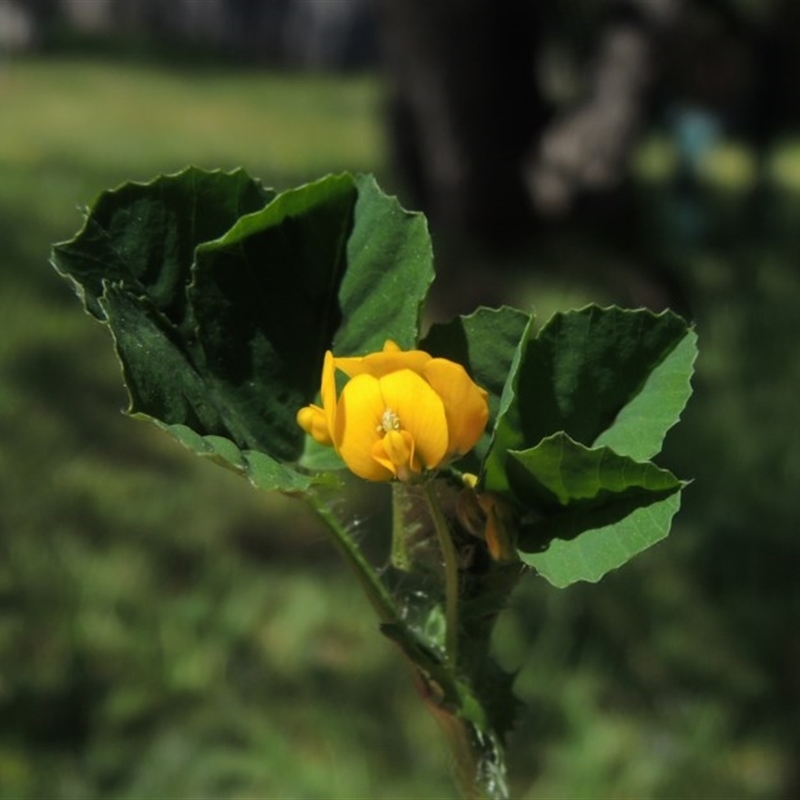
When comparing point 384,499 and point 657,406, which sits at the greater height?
point 657,406

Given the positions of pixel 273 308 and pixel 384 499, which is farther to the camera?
pixel 384 499

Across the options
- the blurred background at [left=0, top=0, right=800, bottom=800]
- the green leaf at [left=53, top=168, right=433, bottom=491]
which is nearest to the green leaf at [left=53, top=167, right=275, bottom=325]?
the green leaf at [left=53, top=168, right=433, bottom=491]

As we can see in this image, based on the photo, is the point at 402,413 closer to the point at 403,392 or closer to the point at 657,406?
the point at 403,392

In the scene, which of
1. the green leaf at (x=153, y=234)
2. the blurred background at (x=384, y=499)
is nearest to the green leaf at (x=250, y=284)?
the green leaf at (x=153, y=234)

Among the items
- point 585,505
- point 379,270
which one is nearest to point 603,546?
point 585,505

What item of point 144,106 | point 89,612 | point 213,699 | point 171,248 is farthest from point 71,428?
point 144,106

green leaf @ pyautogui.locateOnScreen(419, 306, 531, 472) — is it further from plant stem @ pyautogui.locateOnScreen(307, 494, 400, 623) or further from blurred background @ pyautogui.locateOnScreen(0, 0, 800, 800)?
blurred background @ pyautogui.locateOnScreen(0, 0, 800, 800)

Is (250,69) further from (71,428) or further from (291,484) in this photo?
(291,484)
